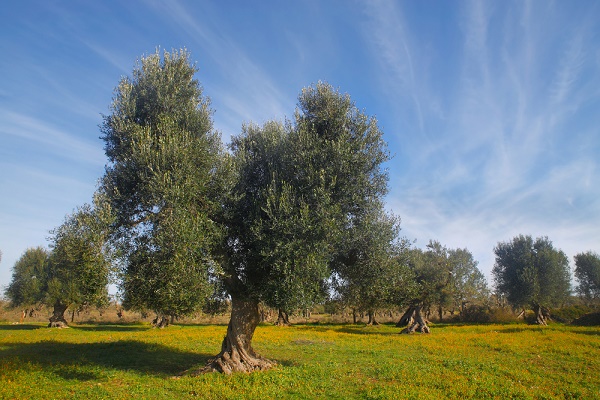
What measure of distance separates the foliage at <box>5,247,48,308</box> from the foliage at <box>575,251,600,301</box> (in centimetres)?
10670

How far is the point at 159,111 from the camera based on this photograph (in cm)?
1814

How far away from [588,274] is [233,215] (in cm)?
8713

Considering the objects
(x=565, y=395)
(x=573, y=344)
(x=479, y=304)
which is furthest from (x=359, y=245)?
(x=479, y=304)

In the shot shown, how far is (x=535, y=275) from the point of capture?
57156 millimetres

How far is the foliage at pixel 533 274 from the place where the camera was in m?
56.8

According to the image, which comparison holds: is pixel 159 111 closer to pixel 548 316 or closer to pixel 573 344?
pixel 573 344

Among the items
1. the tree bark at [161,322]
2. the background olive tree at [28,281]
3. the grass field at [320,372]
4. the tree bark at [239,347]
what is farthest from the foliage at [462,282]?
the background olive tree at [28,281]

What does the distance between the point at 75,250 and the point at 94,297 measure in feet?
7.24

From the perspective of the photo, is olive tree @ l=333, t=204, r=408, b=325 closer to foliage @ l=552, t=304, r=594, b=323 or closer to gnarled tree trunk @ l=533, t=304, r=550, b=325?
gnarled tree trunk @ l=533, t=304, r=550, b=325

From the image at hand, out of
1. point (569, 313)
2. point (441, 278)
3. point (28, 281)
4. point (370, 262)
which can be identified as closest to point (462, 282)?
point (441, 278)

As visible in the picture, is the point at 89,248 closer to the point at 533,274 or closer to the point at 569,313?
the point at 533,274

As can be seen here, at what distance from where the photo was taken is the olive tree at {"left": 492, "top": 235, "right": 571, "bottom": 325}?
56.8 m

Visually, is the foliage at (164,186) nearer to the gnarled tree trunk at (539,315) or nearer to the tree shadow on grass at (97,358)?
the tree shadow on grass at (97,358)

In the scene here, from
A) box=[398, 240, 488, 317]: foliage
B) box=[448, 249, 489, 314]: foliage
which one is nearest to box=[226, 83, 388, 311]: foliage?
box=[398, 240, 488, 317]: foliage
